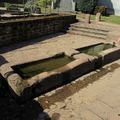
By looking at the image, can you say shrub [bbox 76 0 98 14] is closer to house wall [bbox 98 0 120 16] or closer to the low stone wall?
house wall [bbox 98 0 120 16]

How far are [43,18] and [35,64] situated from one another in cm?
516

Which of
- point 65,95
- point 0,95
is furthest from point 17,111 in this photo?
point 65,95

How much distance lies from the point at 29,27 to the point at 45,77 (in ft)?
19.7

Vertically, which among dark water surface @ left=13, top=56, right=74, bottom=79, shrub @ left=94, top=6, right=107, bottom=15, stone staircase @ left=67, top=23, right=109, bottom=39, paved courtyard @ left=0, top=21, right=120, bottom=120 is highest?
→ shrub @ left=94, top=6, right=107, bottom=15

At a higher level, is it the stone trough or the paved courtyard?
the stone trough

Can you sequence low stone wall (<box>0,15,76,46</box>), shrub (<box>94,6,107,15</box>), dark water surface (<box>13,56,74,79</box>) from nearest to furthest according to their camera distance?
dark water surface (<box>13,56,74,79</box>) < low stone wall (<box>0,15,76,46</box>) < shrub (<box>94,6,107,15</box>)

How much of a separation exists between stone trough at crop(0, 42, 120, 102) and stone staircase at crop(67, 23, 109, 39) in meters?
4.59

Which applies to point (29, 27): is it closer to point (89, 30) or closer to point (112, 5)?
point (89, 30)

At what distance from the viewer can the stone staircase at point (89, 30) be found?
41.1 feet

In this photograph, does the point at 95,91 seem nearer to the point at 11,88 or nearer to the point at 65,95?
the point at 65,95

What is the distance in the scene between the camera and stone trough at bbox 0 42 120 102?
5457 mm

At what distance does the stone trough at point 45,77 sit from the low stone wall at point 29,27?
2513mm

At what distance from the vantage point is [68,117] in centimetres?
499

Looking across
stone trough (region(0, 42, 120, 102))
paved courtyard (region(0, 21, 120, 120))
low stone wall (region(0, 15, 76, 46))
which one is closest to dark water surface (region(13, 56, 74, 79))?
stone trough (region(0, 42, 120, 102))
